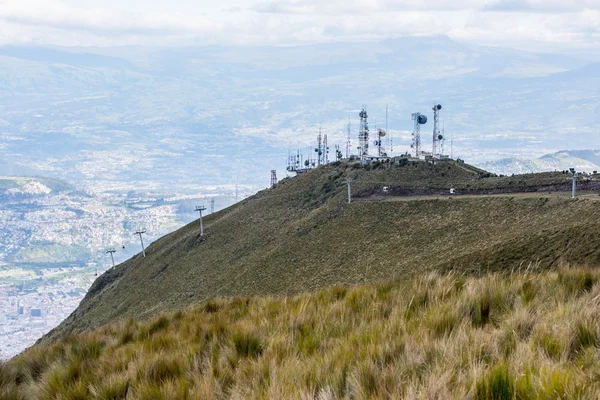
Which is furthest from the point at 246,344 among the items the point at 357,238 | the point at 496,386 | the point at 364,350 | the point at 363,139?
the point at 363,139

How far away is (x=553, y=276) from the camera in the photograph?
27.3 feet

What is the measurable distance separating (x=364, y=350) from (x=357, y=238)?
38529 millimetres

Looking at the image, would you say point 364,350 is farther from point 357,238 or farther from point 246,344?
point 357,238

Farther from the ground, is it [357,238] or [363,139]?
[363,139]

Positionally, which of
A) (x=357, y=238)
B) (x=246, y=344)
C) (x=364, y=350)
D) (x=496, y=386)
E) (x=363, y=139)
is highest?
(x=363, y=139)

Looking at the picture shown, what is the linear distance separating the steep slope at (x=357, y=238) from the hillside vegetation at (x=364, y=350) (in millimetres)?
12549

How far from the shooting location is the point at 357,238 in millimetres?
44250

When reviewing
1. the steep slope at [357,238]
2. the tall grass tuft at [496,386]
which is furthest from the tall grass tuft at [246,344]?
the steep slope at [357,238]

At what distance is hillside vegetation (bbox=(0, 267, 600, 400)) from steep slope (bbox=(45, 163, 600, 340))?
494 inches

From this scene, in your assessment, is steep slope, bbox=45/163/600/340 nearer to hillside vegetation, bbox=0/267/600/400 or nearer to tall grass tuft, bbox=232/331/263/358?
hillside vegetation, bbox=0/267/600/400

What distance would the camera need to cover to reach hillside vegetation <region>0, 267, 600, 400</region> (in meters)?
4.81

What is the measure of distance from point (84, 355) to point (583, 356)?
582cm

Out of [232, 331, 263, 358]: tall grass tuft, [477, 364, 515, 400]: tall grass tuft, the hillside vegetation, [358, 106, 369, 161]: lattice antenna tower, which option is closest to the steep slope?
[358, 106, 369, 161]: lattice antenna tower

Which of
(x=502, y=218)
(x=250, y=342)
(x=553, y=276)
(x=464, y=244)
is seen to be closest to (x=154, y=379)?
(x=250, y=342)
